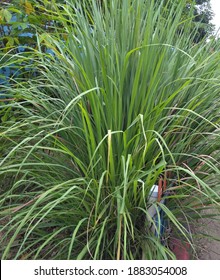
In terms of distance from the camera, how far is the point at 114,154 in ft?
5.30

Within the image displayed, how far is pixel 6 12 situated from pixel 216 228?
6.41 feet

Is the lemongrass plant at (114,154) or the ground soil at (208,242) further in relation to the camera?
the ground soil at (208,242)

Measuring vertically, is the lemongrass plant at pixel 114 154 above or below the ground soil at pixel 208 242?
above

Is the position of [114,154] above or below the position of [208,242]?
above

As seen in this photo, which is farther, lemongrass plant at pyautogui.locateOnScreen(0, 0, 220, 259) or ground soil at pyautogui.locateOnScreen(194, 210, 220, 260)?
ground soil at pyautogui.locateOnScreen(194, 210, 220, 260)

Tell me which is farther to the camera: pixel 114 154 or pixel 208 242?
pixel 208 242

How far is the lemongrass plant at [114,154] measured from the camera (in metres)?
1.46

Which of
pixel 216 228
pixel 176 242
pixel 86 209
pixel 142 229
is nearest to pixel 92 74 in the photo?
pixel 86 209

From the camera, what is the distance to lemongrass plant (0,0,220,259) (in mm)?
1461

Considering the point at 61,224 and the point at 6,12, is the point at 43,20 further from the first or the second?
the point at 61,224

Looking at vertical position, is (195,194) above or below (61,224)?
above

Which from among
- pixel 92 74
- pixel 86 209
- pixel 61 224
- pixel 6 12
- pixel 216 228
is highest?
pixel 6 12

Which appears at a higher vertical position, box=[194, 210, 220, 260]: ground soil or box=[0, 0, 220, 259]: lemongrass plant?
box=[0, 0, 220, 259]: lemongrass plant

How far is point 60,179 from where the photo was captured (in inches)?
67.6
